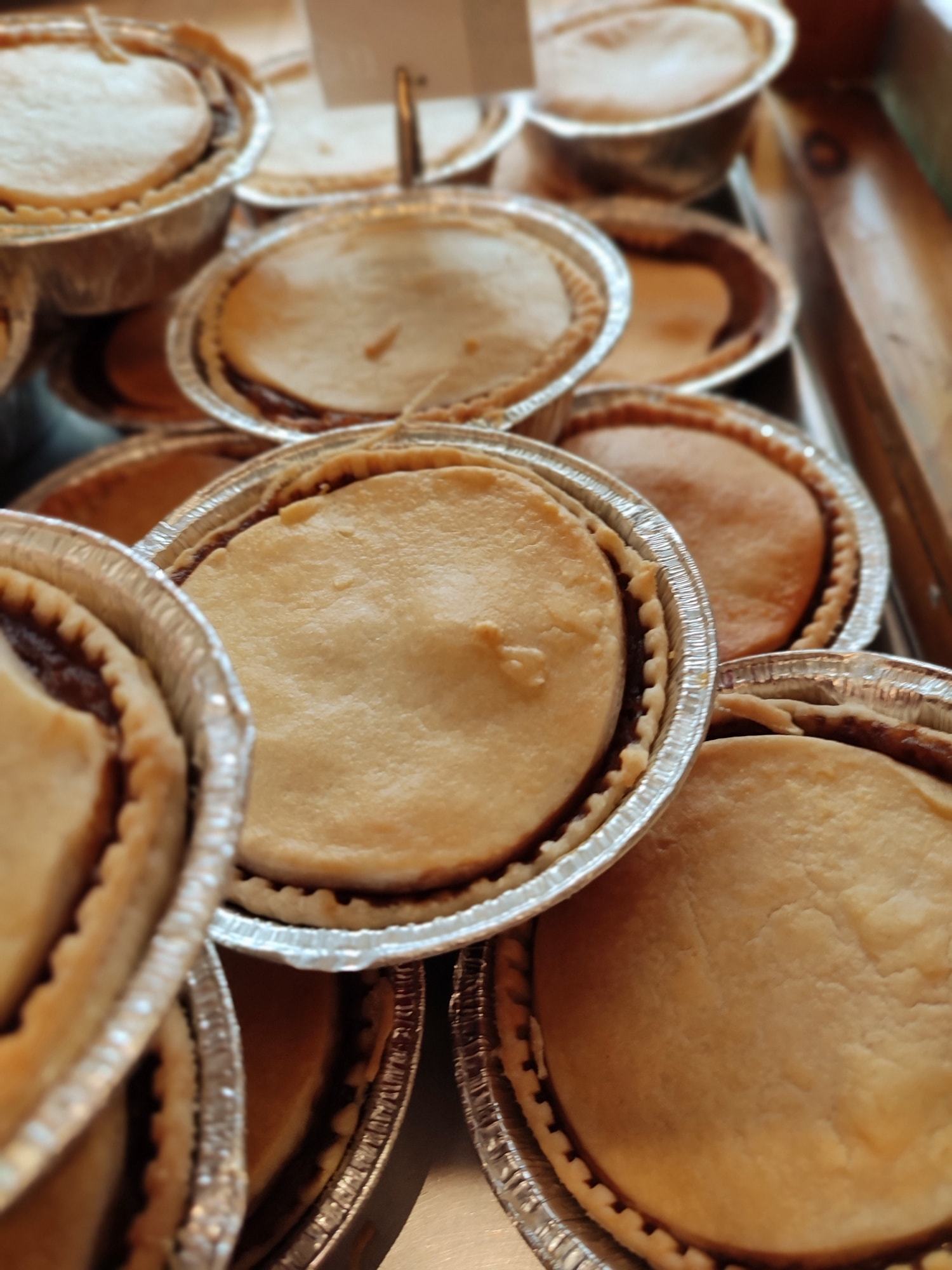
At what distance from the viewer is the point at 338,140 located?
3109 mm

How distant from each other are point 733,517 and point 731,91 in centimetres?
168

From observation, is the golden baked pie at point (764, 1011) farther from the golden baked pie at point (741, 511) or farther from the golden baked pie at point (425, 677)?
the golden baked pie at point (741, 511)

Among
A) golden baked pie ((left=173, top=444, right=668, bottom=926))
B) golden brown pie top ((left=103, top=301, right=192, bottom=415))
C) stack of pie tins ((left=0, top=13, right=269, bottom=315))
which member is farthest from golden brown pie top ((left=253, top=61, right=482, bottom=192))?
golden baked pie ((left=173, top=444, right=668, bottom=926))

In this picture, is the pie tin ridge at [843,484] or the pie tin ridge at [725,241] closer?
the pie tin ridge at [843,484]

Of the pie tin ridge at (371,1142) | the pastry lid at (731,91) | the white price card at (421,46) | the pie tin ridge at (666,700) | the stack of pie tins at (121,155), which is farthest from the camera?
the pastry lid at (731,91)

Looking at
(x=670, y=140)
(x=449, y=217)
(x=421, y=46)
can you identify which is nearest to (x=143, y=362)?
(x=449, y=217)

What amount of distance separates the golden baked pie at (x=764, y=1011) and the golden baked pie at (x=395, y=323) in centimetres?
91

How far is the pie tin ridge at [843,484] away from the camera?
1858 millimetres

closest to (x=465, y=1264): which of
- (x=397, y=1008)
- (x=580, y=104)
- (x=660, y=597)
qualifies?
(x=397, y=1008)

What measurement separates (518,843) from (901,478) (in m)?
1.47

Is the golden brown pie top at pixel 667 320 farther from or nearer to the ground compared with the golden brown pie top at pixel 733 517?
farther from the ground

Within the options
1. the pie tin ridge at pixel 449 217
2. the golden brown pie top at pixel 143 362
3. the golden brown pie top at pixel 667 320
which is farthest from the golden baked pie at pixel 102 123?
the golden brown pie top at pixel 667 320

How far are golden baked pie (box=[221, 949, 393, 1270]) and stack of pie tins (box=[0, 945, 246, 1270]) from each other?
9.6 inches

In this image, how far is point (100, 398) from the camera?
8.63ft
